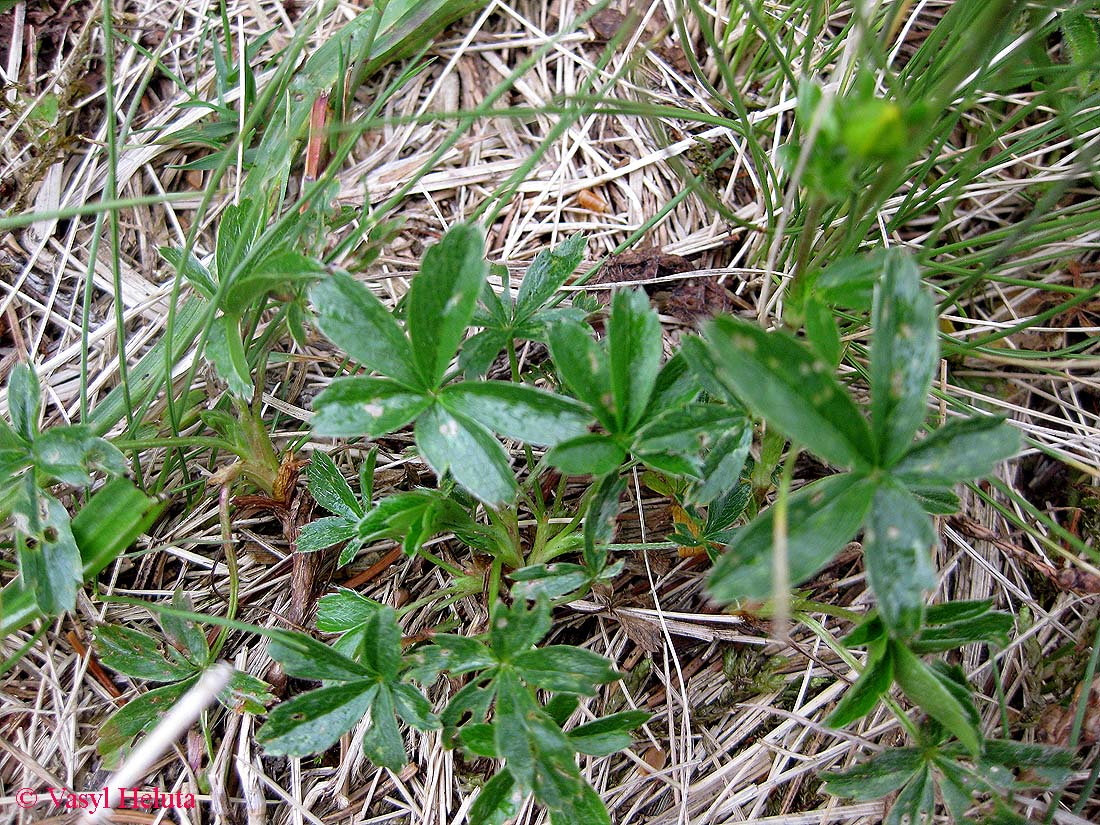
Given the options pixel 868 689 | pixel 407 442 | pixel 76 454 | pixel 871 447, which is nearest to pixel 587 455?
pixel 871 447

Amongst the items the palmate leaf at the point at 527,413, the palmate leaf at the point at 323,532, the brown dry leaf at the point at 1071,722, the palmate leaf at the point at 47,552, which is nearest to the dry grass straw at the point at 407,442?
the brown dry leaf at the point at 1071,722

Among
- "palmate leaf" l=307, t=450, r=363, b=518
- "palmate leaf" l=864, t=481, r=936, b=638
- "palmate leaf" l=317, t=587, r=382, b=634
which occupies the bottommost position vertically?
"palmate leaf" l=317, t=587, r=382, b=634

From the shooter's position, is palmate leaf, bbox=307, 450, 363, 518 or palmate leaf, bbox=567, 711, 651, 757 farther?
palmate leaf, bbox=307, 450, 363, 518

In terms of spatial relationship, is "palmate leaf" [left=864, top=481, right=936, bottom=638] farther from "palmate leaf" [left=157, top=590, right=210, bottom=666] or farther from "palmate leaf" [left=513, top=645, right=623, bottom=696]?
"palmate leaf" [left=157, top=590, right=210, bottom=666]

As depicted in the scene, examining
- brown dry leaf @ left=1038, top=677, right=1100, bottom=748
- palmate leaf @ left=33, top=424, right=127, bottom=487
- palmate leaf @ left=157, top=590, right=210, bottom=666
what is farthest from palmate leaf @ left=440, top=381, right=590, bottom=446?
brown dry leaf @ left=1038, top=677, right=1100, bottom=748

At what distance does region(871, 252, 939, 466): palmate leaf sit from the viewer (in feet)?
2.94

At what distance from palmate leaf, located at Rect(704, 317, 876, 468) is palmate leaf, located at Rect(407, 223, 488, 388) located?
356mm

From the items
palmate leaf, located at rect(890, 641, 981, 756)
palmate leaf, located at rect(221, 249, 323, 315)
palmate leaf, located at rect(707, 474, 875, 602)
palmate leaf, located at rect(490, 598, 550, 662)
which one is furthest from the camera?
palmate leaf, located at rect(221, 249, 323, 315)

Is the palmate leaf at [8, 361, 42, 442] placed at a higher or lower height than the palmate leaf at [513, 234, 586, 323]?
lower

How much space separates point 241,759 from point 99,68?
5.37ft

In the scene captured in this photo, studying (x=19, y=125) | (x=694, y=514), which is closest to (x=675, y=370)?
(x=694, y=514)

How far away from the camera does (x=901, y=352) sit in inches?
35.7

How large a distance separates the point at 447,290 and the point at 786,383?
478 millimetres

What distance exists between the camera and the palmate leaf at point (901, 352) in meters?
0.90
